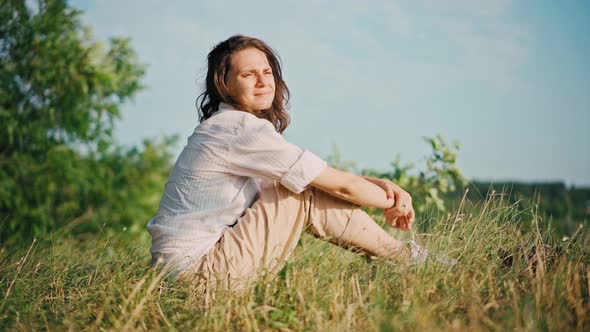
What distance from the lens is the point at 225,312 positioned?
7.06ft

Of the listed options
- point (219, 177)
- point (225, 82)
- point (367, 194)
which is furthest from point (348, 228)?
point (225, 82)

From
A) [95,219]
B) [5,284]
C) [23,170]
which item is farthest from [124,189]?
[5,284]

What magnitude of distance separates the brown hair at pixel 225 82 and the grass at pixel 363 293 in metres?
0.98

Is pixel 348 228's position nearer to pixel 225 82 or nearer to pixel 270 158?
pixel 270 158

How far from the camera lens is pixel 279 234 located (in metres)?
2.56

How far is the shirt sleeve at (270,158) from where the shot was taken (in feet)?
8.03

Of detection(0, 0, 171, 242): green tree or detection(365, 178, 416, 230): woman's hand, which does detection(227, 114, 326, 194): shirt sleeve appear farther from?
detection(0, 0, 171, 242): green tree

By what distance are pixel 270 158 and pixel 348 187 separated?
0.38 m

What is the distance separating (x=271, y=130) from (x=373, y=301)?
88 cm

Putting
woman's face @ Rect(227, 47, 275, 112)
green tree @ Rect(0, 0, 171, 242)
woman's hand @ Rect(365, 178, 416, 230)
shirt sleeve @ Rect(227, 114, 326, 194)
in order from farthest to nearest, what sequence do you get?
green tree @ Rect(0, 0, 171, 242), woman's face @ Rect(227, 47, 275, 112), woman's hand @ Rect(365, 178, 416, 230), shirt sleeve @ Rect(227, 114, 326, 194)

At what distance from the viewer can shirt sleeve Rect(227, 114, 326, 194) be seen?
2447mm

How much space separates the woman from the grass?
0.12 meters

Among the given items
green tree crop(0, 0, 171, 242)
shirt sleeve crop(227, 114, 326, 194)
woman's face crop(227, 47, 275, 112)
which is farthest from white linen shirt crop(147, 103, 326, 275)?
green tree crop(0, 0, 171, 242)

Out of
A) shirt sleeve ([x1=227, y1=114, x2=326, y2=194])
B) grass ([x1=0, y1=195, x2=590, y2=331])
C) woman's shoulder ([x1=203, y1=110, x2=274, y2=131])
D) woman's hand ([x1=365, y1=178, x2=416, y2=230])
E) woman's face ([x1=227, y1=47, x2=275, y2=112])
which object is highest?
woman's face ([x1=227, y1=47, x2=275, y2=112])
